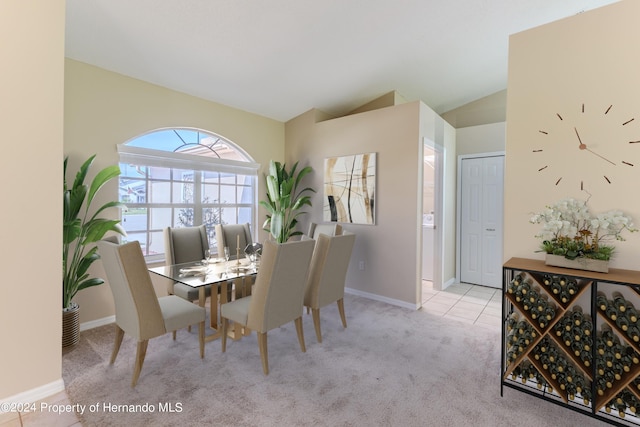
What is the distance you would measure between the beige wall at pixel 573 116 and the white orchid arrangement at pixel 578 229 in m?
0.12

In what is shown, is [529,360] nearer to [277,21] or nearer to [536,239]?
[536,239]

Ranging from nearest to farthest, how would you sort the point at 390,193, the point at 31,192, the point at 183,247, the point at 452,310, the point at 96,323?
the point at 31,192 < the point at 96,323 < the point at 183,247 < the point at 452,310 < the point at 390,193

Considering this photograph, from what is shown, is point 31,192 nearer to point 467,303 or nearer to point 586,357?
point 586,357

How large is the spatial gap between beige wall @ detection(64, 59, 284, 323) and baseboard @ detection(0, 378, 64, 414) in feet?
4.16

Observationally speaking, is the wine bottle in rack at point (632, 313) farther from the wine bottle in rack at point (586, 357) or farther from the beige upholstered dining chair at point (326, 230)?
the beige upholstered dining chair at point (326, 230)

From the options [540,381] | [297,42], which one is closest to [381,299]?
[540,381]

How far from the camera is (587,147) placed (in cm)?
200

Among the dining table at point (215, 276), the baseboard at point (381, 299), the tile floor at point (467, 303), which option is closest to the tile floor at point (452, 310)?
the tile floor at point (467, 303)

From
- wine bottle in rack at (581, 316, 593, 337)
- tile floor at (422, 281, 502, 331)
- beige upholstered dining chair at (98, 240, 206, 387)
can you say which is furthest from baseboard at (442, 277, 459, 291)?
beige upholstered dining chair at (98, 240, 206, 387)

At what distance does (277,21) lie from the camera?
2.81 metres

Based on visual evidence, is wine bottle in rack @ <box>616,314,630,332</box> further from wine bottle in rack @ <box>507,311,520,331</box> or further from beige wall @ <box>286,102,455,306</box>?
beige wall @ <box>286,102,455,306</box>

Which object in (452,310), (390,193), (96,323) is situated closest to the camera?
(96,323)

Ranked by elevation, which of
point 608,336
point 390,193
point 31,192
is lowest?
point 608,336

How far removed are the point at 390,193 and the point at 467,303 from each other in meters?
1.77
